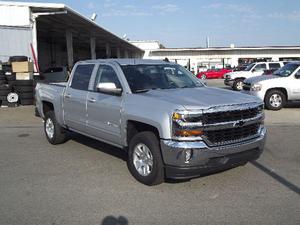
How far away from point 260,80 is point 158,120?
10.9 meters

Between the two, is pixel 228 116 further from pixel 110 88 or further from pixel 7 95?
pixel 7 95

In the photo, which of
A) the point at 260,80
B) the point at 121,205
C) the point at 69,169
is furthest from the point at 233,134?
the point at 260,80

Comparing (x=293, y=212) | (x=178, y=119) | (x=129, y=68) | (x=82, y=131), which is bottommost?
(x=293, y=212)

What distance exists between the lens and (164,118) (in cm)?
544

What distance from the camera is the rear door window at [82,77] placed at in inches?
299

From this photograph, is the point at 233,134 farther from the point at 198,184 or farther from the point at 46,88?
the point at 46,88

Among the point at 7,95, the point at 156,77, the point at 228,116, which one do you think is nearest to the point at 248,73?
the point at 7,95

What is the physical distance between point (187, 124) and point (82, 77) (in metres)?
3.22

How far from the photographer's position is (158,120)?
552 cm

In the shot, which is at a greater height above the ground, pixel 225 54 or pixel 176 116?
pixel 225 54

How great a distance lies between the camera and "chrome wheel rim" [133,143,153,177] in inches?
230

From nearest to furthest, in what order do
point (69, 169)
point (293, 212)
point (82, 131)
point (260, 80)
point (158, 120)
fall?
point (293, 212) < point (158, 120) < point (69, 169) < point (82, 131) < point (260, 80)

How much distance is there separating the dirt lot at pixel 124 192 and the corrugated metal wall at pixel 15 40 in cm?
1274

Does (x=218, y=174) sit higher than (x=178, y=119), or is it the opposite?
(x=178, y=119)
